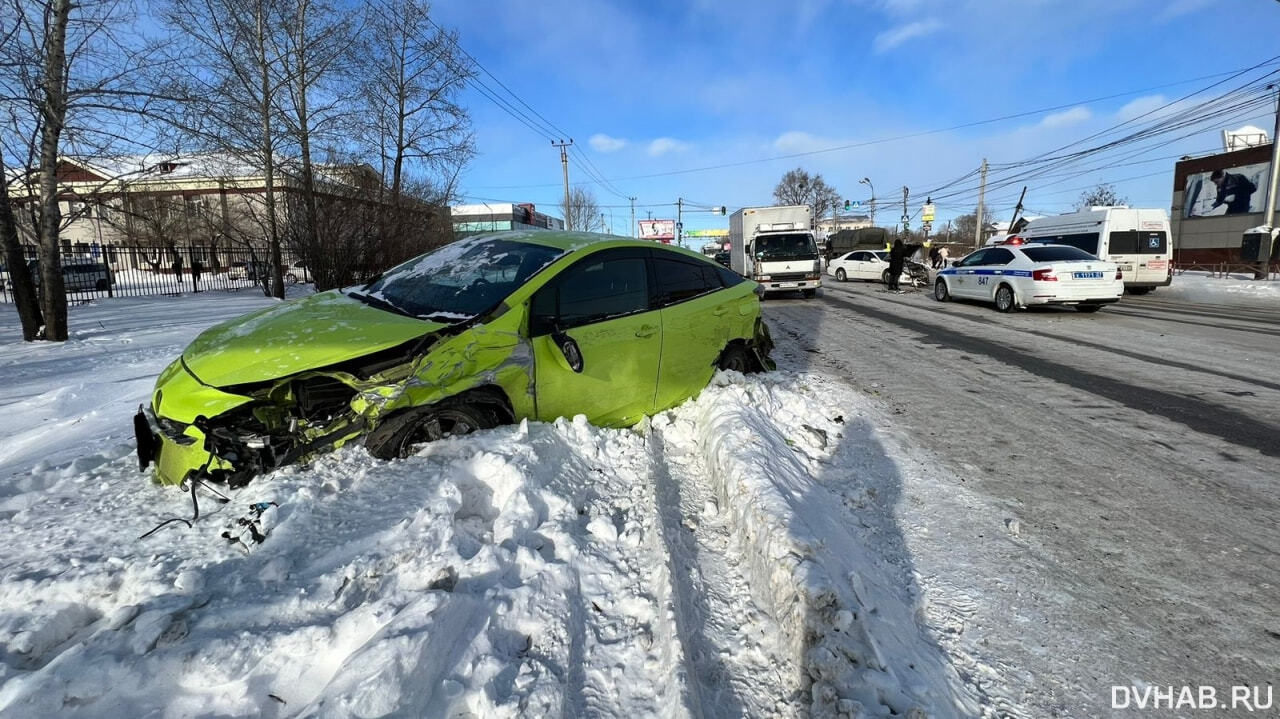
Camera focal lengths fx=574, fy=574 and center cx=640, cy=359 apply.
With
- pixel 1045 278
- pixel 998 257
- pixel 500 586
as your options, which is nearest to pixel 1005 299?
pixel 1045 278

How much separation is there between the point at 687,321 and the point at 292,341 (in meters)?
2.86

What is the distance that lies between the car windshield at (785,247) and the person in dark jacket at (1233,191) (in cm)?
3477

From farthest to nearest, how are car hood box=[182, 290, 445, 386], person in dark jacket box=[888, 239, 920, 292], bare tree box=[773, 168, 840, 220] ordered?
bare tree box=[773, 168, 840, 220]
person in dark jacket box=[888, 239, 920, 292]
car hood box=[182, 290, 445, 386]

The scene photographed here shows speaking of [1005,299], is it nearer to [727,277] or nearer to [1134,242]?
[1134,242]

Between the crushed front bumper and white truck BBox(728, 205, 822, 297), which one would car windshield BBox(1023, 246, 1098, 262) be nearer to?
white truck BBox(728, 205, 822, 297)

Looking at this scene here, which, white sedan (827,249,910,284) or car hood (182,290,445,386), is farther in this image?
white sedan (827,249,910,284)

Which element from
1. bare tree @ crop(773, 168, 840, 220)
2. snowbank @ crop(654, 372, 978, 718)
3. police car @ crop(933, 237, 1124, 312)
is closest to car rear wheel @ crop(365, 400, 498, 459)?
snowbank @ crop(654, 372, 978, 718)

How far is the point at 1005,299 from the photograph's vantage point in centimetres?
1341

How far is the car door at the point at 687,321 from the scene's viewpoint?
15.3ft

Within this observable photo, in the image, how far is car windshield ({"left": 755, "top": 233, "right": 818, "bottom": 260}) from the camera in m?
17.2

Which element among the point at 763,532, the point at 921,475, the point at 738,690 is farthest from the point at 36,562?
the point at 921,475

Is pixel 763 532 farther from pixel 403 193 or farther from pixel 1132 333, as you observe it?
pixel 403 193

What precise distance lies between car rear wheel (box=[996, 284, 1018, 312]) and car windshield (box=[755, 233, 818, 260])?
5.07 metres

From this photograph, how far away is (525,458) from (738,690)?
1667mm
